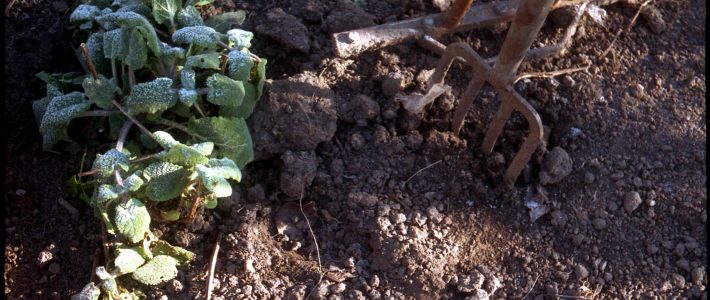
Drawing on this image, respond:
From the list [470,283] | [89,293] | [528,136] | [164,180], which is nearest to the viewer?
[89,293]

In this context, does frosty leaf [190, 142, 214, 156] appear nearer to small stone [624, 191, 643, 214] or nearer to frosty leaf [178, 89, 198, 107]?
frosty leaf [178, 89, 198, 107]

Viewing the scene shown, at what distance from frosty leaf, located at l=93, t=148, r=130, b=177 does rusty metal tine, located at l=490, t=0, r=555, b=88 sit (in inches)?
48.1

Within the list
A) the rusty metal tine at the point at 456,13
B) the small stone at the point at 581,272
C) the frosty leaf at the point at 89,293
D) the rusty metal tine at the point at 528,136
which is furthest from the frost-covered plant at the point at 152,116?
the small stone at the point at 581,272

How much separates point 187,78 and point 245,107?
0.74 feet

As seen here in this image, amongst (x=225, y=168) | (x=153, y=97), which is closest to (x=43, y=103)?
(x=153, y=97)

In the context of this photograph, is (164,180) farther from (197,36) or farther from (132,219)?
(197,36)

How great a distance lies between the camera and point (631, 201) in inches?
104

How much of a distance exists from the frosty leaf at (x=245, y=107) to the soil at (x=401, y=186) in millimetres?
60

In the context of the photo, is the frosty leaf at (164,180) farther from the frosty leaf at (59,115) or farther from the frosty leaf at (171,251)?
the frosty leaf at (59,115)

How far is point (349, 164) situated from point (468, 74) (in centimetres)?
60

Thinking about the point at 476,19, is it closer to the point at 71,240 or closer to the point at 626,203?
the point at 626,203

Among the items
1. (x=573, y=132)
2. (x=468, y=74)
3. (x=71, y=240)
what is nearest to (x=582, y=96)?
(x=573, y=132)

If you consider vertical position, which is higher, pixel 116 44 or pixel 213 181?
pixel 116 44

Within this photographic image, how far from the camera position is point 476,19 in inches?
115
